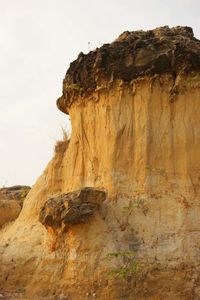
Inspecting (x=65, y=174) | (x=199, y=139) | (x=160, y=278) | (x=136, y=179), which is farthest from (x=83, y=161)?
(x=160, y=278)

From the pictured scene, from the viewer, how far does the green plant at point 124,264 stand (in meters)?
10.9

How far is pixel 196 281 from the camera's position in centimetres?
1063

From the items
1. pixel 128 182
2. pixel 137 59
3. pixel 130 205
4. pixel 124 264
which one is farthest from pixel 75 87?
pixel 124 264

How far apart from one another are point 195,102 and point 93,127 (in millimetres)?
2683

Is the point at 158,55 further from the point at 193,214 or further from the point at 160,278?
the point at 160,278

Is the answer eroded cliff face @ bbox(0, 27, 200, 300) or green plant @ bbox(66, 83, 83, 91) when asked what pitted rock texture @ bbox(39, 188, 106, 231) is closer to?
eroded cliff face @ bbox(0, 27, 200, 300)

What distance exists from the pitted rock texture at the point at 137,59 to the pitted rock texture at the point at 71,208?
3064mm

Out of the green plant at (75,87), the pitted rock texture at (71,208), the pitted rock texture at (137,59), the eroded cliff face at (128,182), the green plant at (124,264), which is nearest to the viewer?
the green plant at (124,264)

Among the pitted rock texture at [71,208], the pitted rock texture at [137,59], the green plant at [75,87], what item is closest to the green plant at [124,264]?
the pitted rock texture at [71,208]

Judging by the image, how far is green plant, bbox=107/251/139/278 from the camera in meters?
10.9

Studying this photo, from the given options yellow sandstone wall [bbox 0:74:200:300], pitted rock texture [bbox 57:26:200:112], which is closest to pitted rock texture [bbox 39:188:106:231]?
yellow sandstone wall [bbox 0:74:200:300]

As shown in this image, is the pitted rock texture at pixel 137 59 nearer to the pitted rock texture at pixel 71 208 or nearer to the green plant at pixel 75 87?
the green plant at pixel 75 87

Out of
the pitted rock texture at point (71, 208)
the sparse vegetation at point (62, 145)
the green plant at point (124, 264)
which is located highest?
the sparse vegetation at point (62, 145)

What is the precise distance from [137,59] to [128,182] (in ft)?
9.87
